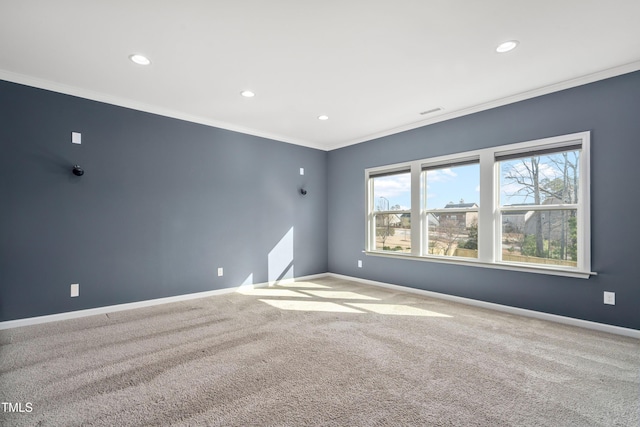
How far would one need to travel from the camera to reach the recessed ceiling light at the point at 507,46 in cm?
256

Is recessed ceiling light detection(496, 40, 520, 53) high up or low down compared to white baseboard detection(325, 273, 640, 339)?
up

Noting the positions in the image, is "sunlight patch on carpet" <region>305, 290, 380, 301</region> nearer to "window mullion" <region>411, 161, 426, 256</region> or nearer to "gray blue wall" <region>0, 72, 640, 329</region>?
"gray blue wall" <region>0, 72, 640, 329</region>

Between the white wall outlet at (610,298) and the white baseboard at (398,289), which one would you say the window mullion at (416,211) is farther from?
the white wall outlet at (610,298)

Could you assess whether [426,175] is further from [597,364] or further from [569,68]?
[597,364]

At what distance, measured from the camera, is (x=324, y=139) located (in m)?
5.64

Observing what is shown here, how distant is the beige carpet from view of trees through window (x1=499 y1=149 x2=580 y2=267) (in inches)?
31.8

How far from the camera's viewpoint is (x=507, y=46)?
2613mm

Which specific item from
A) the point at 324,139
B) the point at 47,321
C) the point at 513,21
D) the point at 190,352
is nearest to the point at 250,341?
the point at 190,352

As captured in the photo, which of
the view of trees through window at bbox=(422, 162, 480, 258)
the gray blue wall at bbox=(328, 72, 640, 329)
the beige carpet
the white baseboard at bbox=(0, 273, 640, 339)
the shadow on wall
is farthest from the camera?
the shadow on wall

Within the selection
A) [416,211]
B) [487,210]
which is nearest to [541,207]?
[487,210]

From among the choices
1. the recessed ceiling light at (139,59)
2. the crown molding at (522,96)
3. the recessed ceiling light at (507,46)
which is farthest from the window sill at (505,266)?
the recessed ceiling light at (139,59)

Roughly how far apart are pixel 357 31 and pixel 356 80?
33.7 inches

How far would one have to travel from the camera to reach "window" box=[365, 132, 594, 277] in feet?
10.9

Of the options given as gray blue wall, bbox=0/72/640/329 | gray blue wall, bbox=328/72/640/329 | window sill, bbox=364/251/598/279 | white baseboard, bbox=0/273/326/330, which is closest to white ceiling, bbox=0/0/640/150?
gray blue wall, bbox=328/72/640/329
